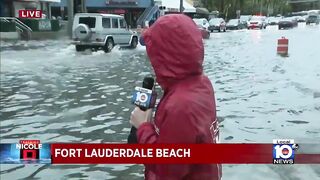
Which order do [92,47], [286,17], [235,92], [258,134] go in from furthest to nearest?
[286,17]
[92,47]
[235,92]
[258,134]

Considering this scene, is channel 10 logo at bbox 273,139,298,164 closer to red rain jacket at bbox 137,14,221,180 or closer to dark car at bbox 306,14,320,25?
red rain jacket at bbox 137,14,221,180

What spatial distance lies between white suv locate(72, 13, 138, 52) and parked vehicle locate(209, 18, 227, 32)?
14.6 m

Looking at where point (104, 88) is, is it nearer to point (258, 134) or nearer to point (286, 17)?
point (258, 134)

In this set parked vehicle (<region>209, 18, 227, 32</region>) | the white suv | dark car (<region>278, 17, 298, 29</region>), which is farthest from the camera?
dark car (<region>278, 17, 298, 29</region>)

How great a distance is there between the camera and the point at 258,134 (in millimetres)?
8492

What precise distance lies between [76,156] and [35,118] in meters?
6.37

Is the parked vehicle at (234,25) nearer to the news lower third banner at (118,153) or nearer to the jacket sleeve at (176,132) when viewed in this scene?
the news lower third banner at (118,153)

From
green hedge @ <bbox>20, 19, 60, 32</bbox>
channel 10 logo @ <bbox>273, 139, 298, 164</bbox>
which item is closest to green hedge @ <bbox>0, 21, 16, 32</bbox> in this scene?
green hedge @ <bbox>20, 19, 60, 32</bbox>

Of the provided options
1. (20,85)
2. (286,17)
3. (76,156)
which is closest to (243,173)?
(76,156)

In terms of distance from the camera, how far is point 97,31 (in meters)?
26.4

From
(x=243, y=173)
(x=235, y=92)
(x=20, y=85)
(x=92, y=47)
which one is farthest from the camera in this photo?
(x=92, y=47)

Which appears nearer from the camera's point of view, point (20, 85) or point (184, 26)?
point (184, 26)

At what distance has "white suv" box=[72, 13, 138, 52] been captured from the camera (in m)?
26.3

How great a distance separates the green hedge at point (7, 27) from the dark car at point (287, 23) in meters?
33.6
